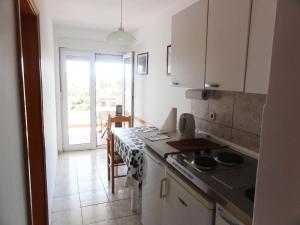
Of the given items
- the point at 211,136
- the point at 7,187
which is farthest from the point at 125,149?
the point at 7,187

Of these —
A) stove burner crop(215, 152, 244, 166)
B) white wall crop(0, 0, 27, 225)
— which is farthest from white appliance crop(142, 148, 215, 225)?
white wall crop(0, 0, 27, 225)

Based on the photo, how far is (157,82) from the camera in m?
3.21

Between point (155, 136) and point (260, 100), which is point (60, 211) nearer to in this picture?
point (155, 136)

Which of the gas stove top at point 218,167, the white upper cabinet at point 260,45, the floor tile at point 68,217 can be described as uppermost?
the white upper cabinet at point 260,45

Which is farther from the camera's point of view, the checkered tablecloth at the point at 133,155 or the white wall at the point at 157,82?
the white wall at the point at 157,82

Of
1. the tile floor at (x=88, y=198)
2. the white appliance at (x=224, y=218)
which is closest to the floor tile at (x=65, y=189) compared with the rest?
the tile floor at (x=88, y=198)

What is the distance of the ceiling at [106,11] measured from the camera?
103 inches

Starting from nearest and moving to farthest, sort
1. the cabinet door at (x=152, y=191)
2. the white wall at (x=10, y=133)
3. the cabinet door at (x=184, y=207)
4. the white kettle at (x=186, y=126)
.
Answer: the white wall at (x=10, y=133), the cabinet door at (x=184, y=207), the cabinet door at (x=152, y=191), the white kettle at (x=186, y=126)

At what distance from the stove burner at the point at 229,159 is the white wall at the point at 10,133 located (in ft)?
3.89

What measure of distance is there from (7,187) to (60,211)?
1.98 m

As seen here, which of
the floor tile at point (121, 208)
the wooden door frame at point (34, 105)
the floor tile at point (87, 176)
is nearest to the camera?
the wooden door frame at point (34, 105)

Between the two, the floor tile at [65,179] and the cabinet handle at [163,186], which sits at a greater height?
the cabinet handle at [163,186]

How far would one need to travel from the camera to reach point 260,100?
5.08 feet

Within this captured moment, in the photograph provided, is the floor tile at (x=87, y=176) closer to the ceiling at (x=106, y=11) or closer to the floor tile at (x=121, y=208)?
the floor tile at (x=121, y=208)
